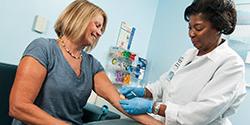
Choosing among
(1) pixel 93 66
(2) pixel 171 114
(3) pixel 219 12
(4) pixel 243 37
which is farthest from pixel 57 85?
(4) pixel 243 37

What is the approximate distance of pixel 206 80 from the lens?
1217 millimetres

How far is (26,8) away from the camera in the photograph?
1.68m

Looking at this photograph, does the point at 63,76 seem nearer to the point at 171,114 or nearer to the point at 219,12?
the point at 171,114

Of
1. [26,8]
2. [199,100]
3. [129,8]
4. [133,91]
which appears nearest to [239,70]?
[199,100]

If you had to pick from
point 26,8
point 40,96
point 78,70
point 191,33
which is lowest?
point 40,96

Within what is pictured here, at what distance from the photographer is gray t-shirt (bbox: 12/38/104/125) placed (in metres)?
1.14

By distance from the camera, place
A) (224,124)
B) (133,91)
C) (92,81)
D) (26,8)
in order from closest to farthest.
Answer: (224,124) < (92,81) < (133,91) < (26,8)

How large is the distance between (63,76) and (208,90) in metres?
0.64

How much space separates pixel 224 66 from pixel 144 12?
164cm

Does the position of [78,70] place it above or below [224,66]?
below

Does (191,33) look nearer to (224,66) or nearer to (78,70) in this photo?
(224,66)

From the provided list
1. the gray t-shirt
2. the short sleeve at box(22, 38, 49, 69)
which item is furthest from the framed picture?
the short sleeve at box(22, 38, 49, 69)

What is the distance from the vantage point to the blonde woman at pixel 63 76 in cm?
104

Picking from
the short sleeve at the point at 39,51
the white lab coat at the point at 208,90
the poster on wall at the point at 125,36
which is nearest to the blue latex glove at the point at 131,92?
the white lab coat at the point at 208,90
